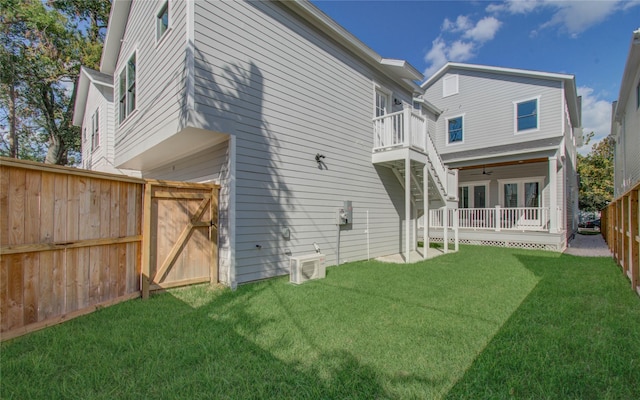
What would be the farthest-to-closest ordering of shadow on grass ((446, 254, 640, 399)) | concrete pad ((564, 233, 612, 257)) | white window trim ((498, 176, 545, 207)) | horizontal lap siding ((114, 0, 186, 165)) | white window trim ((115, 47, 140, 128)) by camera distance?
white window trim ((498, 176, 545, 207)) → concrete pad ((564, 233, 612, 257)) → white window trim ((115, 47, 140, 128)) → horizontal lap siding ((114, 0, 186, 165)) → shadow on grass ((446, 254, 640, 399))

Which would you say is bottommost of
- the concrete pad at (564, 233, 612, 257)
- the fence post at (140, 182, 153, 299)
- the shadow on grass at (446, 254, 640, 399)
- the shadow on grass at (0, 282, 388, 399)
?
the concrete pad at (564, 233, 612, 257)

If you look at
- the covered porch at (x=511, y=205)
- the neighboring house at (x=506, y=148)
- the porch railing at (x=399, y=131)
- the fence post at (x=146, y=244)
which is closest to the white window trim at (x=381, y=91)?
the porch railing at (x=399, y=131)

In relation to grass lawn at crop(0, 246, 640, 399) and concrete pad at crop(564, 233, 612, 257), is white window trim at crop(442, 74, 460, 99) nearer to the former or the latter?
concrete pad at crop(564, 233, 612, 257)

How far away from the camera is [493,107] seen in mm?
13172

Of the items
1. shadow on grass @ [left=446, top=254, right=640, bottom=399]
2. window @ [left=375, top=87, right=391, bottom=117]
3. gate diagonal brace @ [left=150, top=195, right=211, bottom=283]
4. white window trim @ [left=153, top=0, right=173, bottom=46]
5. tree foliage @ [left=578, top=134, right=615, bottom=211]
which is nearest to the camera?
shadow on grass @ [left=446, top=254, right=640, bottom=399]

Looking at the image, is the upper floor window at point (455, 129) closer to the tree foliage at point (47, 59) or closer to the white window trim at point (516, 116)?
the white window trim at point (516, 116)

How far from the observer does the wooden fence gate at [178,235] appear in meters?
4.98

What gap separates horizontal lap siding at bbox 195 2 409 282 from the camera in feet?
17.9

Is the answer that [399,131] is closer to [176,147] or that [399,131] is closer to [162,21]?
[176,147]

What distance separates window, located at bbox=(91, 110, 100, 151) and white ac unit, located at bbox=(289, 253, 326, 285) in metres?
10.4

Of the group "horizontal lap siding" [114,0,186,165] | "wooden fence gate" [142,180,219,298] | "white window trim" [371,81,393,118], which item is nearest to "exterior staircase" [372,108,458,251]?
"white window trim" [371,81,393,118]

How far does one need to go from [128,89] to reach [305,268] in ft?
23.0

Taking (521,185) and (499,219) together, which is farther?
(521,185)

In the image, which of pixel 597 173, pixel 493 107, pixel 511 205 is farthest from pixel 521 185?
pixel 597 173
